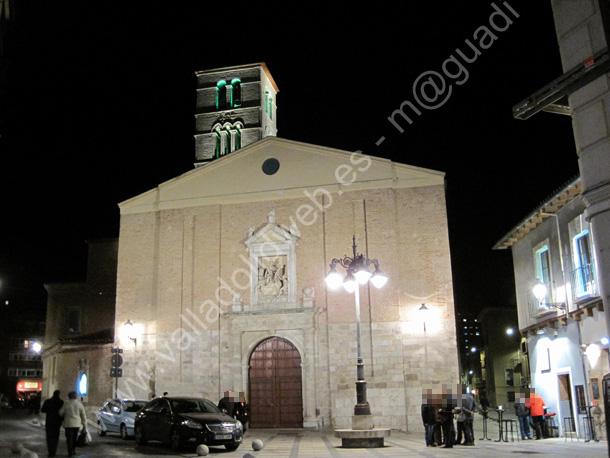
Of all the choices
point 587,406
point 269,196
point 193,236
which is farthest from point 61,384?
point 587,406

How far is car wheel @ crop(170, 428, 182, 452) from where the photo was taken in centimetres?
1559

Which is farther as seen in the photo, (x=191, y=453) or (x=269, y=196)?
(x=269, y=196)

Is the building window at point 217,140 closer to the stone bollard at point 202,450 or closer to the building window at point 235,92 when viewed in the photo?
the building window at point 235,92

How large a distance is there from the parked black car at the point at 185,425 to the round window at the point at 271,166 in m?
10.6

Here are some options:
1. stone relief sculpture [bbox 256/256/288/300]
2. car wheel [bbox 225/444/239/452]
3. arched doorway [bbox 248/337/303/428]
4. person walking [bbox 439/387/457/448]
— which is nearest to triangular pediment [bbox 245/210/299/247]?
stone relief sculpture [bbox 256/256/288/300]

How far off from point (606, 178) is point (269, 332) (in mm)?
17801

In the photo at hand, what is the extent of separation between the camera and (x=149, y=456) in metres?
14.4

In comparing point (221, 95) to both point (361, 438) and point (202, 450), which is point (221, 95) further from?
point (202, 450)

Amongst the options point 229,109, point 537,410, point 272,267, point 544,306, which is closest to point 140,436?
point 272,267

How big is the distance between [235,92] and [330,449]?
28.7m

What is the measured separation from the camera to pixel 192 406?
55.5ft

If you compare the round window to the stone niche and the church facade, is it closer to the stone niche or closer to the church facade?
the church facade

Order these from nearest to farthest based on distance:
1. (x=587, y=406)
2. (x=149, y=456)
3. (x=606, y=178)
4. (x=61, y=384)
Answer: (x=606, y=178) < (x=149, y=456) < (x=587, y=406) < (x=61, y=384)

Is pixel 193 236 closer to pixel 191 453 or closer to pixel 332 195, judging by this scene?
pixel 332 195
